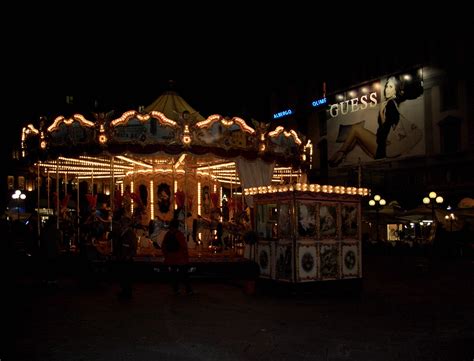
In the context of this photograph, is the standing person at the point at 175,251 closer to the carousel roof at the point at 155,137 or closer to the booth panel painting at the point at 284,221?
the booth panel painting at the point at 284,221

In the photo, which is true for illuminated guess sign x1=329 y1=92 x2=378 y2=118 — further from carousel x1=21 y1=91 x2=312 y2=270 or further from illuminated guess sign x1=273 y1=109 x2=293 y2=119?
carousel x1=21 y1=91 x2=312 y2=270

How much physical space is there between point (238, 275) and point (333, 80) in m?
34.8

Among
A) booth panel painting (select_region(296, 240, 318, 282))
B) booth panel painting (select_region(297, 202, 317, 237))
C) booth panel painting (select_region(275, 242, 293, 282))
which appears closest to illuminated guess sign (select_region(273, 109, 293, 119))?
booth panel painting (select_region(297, 202, 317, 237))

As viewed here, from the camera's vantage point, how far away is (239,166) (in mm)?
16672

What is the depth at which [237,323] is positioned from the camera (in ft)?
30.1

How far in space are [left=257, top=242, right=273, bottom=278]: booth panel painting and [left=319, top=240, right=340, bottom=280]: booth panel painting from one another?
3.97 ft

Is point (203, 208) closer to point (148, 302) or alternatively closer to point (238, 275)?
point (238, 275)

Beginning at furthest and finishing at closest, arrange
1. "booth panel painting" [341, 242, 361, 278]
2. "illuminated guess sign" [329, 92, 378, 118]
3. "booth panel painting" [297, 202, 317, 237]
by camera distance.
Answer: "illuminated guess sign" [329, 92, 378, 118] < "booth panel painting" [341, 242, 361, 278] < "booth panel painting" [297, 202, 317, 237]

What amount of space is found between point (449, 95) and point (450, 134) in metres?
2.52

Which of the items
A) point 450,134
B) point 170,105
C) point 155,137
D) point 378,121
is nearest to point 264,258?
point 155,137

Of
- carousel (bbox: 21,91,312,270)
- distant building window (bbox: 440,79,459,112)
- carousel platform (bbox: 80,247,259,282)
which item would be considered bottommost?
carousel platform (bbox: 80,247,259,282)

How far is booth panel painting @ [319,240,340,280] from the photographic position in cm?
1302

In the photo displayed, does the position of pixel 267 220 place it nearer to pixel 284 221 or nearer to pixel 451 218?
pixel 284 221

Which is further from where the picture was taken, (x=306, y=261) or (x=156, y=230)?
(x=156, y=230)
